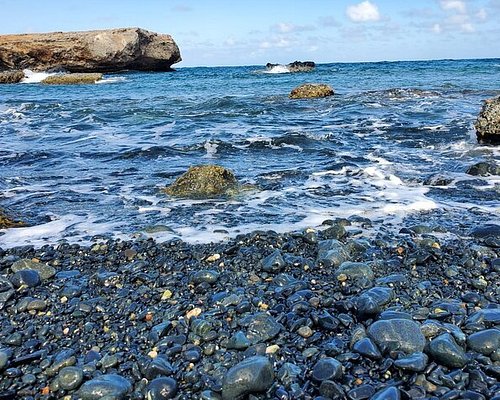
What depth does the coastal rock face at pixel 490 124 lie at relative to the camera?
9.33 metres

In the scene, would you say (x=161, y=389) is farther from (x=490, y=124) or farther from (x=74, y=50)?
(x=74, y=50)

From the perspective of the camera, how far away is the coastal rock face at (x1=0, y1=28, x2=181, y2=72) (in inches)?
2080

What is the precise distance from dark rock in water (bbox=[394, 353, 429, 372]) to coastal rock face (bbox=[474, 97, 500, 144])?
8.14 m

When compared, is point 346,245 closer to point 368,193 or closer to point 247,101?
point 368,193

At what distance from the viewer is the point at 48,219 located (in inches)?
218

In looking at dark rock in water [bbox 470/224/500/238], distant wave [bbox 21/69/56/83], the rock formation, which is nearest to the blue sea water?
dark rock in water [bbox 470/224/500/238]

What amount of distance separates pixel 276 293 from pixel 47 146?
885cm

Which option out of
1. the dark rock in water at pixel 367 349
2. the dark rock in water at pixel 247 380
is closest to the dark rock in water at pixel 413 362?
the dark rock in water at pixel 367 349

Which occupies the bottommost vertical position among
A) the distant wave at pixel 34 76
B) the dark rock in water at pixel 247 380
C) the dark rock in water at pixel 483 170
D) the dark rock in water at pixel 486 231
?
the dark rock in water at pixel 247 380

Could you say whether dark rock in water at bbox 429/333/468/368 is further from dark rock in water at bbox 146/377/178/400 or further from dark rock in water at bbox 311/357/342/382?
dark rock in water at bbox 146/377/178/400

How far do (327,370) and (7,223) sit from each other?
4262 mm

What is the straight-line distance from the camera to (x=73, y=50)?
5347 cm

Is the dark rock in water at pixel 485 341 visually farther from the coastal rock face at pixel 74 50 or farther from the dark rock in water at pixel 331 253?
the coastal rock face at pixel 74 50

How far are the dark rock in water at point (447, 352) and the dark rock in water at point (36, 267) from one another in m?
3.00
